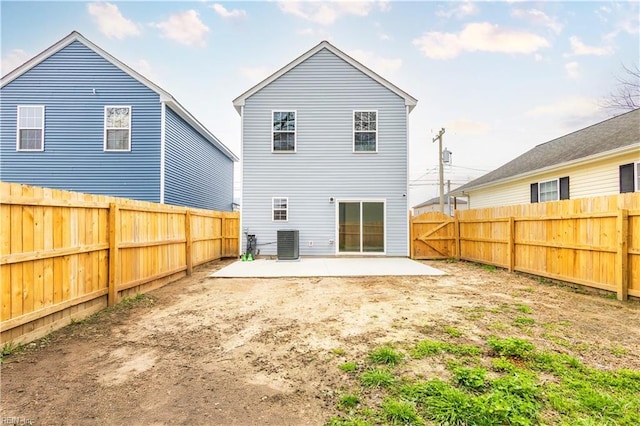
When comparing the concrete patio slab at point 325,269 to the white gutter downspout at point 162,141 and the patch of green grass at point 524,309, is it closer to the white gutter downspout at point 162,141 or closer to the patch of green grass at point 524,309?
the patch of green grass at point 524,309

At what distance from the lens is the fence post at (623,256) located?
16.9 ft

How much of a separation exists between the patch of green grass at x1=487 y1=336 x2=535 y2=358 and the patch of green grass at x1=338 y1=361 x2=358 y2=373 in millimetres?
1591

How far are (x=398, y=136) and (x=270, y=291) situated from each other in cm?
826

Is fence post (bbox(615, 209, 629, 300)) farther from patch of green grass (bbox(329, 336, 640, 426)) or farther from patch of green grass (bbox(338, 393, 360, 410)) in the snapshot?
patch of green grass (bbox(338, 393, 360, 410))

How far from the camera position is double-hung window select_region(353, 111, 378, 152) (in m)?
11.4

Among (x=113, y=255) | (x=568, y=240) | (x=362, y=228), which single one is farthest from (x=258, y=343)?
(x=362, y=228)

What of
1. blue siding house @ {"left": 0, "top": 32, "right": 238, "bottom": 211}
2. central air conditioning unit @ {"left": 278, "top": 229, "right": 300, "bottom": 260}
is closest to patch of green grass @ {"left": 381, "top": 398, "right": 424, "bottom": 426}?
central air conditioning unit @ {"left": 278, "top": 229, "right": 300, "bottom": 260}

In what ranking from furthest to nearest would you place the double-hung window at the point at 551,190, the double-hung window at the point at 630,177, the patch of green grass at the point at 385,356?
the double-hung window at the point at 551,190, the double-hung window at the point at 630,177, the patch of green grass at the point at 385,356

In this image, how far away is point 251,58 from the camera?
42.5ft

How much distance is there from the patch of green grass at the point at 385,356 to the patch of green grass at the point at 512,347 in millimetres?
1105

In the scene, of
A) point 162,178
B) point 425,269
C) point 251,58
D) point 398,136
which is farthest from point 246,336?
point 251,58

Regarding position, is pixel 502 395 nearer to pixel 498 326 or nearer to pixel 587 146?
pixel 498 326

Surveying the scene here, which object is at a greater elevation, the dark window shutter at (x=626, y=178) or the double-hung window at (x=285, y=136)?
the double-hung window at (x=285, y=136)

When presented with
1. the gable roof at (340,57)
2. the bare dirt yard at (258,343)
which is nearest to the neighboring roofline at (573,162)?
the bare dirt yard at (258,343)
